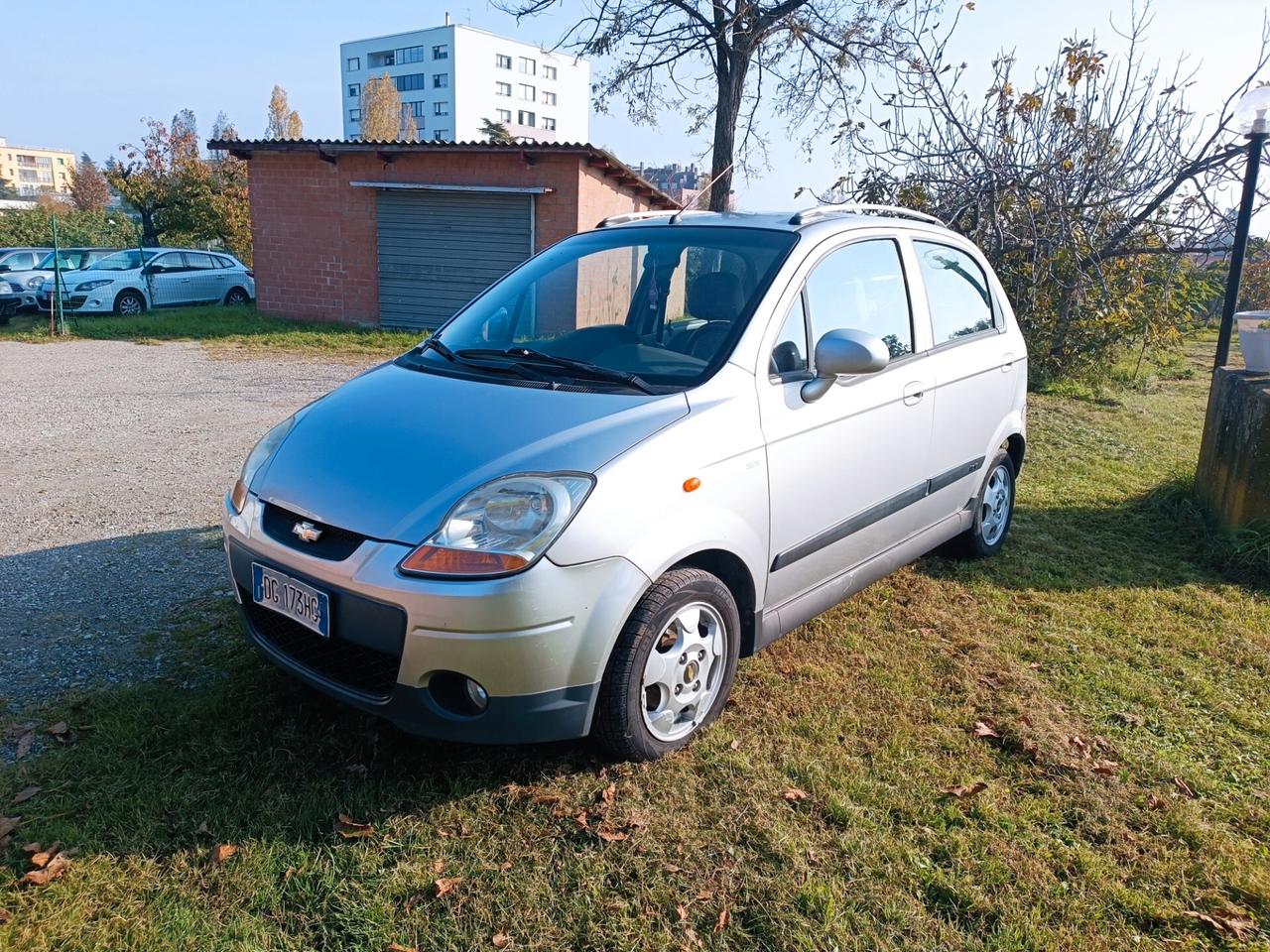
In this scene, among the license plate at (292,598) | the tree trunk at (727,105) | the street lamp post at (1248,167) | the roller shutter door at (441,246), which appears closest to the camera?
the license plate at (292,598)

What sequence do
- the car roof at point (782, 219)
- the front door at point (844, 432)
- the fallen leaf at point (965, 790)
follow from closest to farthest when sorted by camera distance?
the fallen leaf at point (965, 790) → the front door at point (844, 432) → the car roof at point (782, 219)

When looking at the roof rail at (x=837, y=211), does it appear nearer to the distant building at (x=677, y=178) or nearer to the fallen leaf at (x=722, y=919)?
the fallen leaf at (x=722, y=919)

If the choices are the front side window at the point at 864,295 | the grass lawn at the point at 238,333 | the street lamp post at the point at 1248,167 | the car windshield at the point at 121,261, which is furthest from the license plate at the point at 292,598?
the car windshield at the point at 121,261

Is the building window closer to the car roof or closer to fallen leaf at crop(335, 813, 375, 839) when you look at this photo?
the car roof

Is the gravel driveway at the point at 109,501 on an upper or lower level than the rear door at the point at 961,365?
lower

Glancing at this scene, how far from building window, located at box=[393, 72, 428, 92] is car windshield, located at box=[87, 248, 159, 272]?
2937 inches

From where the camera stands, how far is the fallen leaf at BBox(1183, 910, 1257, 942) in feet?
7.92

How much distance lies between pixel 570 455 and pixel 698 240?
4.88ft

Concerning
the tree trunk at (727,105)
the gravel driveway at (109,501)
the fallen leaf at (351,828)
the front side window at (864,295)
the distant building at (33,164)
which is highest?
the distant building at (33,164)

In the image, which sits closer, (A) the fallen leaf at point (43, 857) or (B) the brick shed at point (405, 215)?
(A) the fallen leaf at point (43, 857)

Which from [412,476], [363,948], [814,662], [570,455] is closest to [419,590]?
[412,476]

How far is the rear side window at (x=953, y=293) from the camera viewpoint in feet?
14.1

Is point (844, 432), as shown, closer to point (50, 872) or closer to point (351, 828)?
point (351, 828)

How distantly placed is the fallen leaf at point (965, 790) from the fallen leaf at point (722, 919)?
947mm
